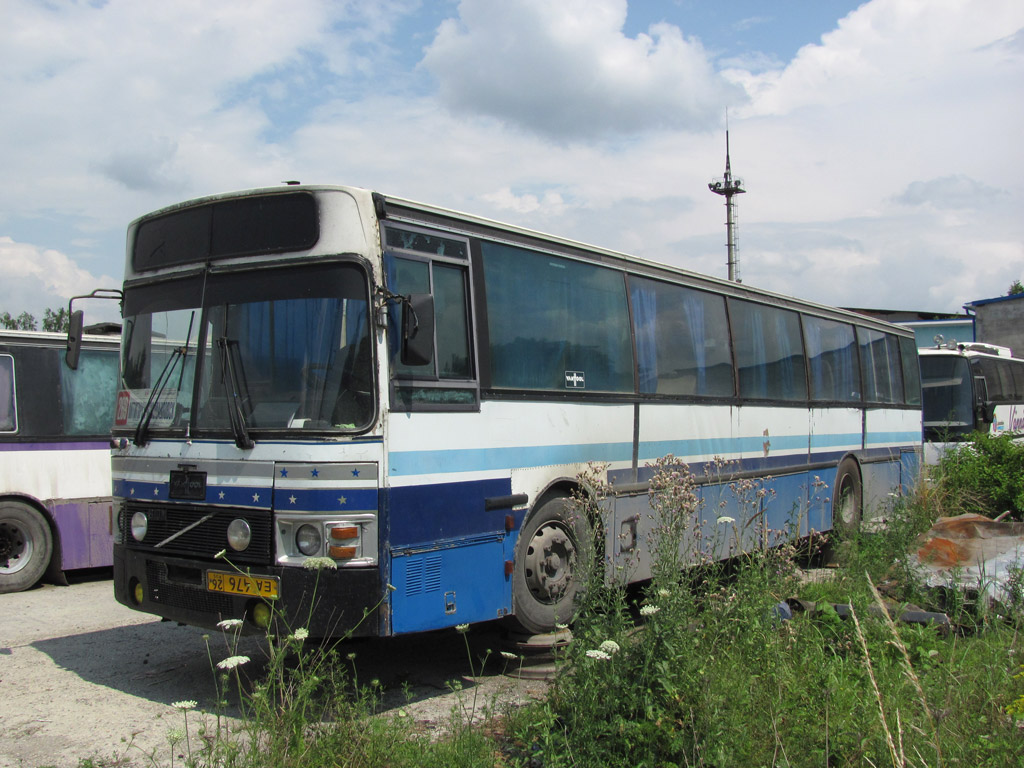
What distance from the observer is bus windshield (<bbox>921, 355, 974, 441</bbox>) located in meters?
19.1

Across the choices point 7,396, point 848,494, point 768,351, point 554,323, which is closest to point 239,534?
point 554,323

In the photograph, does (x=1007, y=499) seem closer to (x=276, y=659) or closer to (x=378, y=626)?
(x=378, y=626)

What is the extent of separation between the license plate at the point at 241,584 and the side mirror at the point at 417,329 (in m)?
1.54

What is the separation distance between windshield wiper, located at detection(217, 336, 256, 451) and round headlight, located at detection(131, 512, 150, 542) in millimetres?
1086

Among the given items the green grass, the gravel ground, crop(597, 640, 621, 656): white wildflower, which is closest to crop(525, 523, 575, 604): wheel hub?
the gravel ground

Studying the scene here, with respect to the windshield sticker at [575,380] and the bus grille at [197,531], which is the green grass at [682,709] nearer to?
the bus grille at [197,531]

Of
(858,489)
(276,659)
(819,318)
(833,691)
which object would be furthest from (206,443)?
(858,489)

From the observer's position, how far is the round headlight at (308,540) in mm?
5340

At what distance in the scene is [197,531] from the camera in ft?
19.3

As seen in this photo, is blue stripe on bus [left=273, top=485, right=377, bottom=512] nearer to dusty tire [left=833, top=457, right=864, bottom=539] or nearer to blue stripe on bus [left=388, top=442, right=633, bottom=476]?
blue stripe on bus [left=388, top=442, right=633, bottom=476]

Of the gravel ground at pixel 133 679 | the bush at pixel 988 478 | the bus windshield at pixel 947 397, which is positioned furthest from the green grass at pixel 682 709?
the bus windshield at pixel 947 397

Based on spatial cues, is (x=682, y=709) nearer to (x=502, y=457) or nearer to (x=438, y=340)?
(x=502, y=457)

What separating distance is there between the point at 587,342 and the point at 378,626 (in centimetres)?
311

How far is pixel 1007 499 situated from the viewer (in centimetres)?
1297
